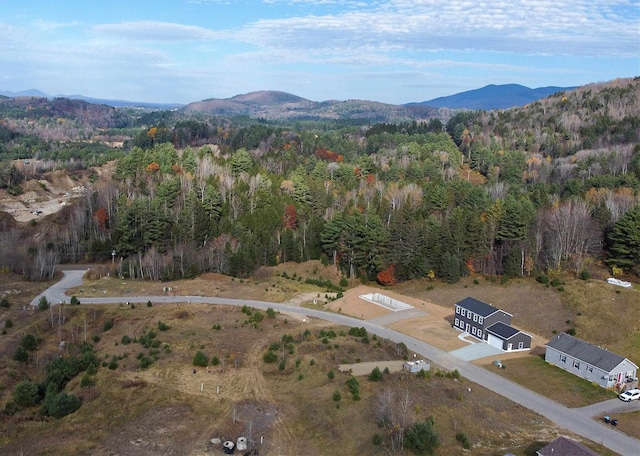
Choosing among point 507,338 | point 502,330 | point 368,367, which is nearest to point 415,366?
point 368,367

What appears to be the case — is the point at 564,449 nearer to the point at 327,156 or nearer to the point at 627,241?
the point at 627,241

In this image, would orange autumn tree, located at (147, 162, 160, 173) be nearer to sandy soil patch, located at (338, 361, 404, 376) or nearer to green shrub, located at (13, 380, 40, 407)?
green shrub, located at (13, 380, 40, 407)

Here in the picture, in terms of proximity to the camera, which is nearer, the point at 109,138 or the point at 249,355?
Result: the point at 249,355

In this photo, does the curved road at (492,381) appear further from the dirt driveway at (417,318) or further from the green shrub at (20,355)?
the green shrub at (20,355)

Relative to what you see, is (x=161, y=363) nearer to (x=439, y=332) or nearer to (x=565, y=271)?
(x=439, y=332)

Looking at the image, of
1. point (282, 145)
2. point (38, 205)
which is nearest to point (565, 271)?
point (282, 145)

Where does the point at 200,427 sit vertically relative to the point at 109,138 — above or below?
below
